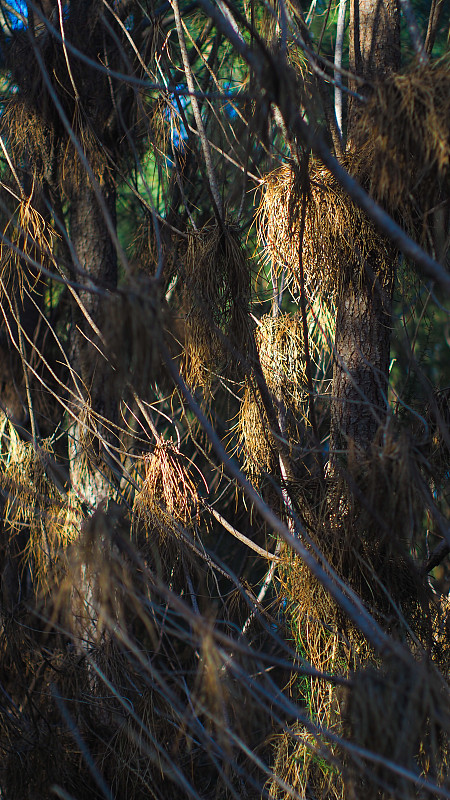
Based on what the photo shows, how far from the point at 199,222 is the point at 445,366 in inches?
57.3

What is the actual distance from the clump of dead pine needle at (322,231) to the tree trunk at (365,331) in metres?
0.06

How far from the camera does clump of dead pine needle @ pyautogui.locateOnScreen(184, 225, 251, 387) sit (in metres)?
1.21

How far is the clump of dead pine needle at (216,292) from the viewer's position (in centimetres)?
121

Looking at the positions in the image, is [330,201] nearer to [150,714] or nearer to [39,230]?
[39,230]

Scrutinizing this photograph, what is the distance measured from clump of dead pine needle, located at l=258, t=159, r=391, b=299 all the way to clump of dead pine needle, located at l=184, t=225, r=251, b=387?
0.08 metres

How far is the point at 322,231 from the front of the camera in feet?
4.01

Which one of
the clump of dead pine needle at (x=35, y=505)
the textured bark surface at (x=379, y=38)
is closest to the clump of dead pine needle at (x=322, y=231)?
the textured bark surface at (x=379, y=38)

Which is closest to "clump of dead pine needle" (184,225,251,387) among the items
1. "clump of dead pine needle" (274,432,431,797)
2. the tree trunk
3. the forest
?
the forest

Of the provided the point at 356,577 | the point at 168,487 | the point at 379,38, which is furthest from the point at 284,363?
the point at 379,38

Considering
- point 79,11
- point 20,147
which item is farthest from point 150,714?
point 79,11

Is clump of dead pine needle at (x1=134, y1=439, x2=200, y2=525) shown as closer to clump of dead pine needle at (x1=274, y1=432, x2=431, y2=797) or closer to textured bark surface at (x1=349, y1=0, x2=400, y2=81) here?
clump of dead pine needle at (x1=274, y1=432, x2=431, y2=797)

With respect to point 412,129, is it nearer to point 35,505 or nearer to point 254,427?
point 254,427

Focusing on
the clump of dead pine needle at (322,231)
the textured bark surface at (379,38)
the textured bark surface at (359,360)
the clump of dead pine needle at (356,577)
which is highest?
the textured bark surface at (379,38)

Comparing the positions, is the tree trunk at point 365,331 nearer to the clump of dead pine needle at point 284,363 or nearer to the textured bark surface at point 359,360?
the textured bark surface at point 359,360
